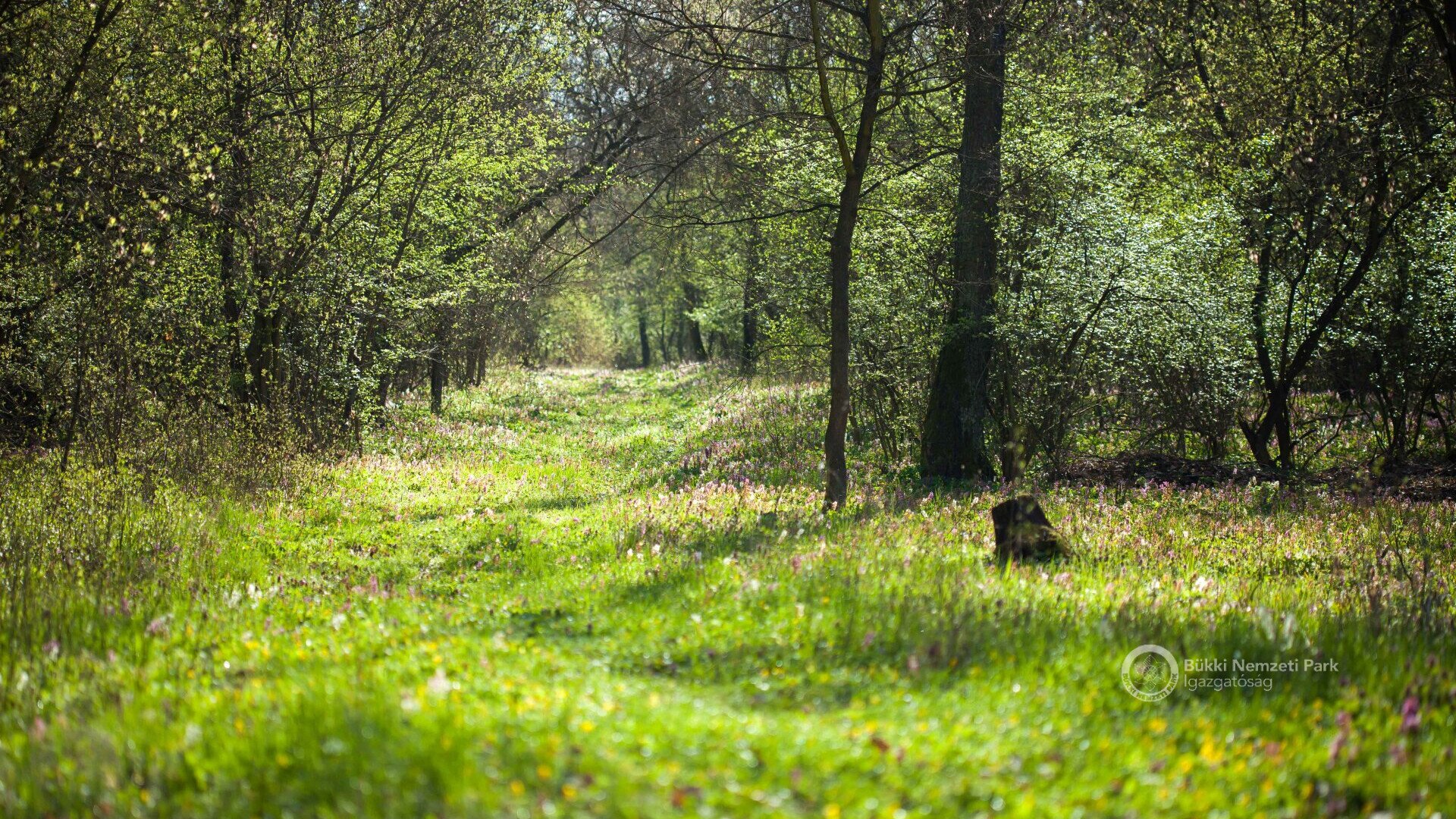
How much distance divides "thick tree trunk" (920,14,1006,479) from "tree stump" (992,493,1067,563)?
4.42 metres

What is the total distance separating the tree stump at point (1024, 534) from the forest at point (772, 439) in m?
0.11

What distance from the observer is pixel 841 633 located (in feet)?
17.7

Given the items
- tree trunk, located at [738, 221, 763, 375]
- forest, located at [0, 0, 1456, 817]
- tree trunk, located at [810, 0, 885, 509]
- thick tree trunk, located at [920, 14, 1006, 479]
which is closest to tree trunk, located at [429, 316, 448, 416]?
forest, located at [0, 0, 1456, 817]

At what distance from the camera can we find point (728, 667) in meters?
4.95

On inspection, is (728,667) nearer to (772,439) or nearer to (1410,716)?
(1410,716)

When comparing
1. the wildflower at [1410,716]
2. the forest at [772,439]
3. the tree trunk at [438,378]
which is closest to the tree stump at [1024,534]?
the forest at [772,439]

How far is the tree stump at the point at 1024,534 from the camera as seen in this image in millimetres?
7965

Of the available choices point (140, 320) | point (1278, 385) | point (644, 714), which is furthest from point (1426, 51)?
point (140, 320)

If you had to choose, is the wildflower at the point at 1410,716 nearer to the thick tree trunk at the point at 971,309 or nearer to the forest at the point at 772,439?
the forest at the point at 772,439

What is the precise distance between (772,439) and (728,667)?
1167 centimetres

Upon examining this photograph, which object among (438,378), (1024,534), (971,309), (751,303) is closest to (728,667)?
(1024,534)

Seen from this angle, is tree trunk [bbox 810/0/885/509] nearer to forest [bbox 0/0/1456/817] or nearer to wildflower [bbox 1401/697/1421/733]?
forest [bbox 0/0/1456/817]

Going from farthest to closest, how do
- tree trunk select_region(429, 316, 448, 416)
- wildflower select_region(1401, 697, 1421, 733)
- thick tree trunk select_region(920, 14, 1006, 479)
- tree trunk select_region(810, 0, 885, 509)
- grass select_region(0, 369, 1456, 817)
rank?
1. tree trunk select_region(429, 316, 448, 416)
2. thick tree trunk select_region(920, 14, 1006, 479)
3. tree trunk select_region(810, 0, 885, 509)
4. wildflower select_region(1401, 697, 1421, 733)
5. grass select_region(0, 369, 1456, 817)

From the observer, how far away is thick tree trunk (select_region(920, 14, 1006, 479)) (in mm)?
12508
